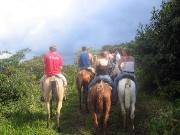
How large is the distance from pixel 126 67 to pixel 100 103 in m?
2.12

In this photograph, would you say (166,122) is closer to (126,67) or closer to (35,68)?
(126,67)

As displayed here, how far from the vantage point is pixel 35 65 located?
31.0 m

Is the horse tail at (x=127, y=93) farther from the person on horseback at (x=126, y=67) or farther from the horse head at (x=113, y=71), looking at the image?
the horse head at (x=113, y=71)

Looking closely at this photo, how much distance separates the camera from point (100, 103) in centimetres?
1702

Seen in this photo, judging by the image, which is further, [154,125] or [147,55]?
[147,55]

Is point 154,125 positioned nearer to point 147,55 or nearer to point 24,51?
point 147,55

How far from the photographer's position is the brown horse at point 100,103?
1706cm

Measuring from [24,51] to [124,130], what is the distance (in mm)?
8228

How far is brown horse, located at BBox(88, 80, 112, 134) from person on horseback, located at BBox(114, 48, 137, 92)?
3.51 feet

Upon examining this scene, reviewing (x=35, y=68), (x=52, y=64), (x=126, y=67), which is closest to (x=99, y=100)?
(x=126, y=67)

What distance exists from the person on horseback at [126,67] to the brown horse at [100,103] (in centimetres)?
107

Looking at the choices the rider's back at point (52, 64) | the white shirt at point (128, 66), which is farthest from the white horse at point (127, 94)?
the rider's back at point (52, 64)

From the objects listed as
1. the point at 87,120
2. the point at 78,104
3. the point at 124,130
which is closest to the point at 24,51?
the point at 78,104

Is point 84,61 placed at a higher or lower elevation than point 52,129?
higher
